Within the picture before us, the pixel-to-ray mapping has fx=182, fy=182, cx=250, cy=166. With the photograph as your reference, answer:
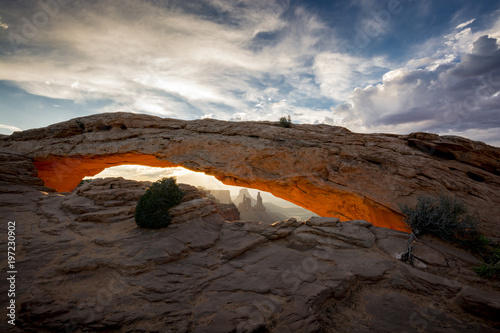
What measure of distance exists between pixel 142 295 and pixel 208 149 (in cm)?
1055

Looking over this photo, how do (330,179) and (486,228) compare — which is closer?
(486,228)

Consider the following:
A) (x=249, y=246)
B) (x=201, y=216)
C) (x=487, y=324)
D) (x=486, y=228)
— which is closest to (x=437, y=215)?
(x=486, y=228)

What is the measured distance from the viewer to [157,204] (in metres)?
10.7

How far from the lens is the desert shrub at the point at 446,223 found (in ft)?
29.7

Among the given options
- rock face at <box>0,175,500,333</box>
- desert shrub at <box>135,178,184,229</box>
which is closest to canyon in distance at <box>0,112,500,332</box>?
rock face at <box>0,175,500,333</box>

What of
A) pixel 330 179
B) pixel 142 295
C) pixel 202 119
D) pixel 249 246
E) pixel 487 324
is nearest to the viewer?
pixel 487 324

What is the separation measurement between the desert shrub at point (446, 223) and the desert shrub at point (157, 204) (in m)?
13.5

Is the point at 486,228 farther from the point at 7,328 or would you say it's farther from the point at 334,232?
the point at 7,328

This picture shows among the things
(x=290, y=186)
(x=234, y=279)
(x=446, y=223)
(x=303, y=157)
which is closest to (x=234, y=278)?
(x=234, y=279)

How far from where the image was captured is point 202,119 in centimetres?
1716

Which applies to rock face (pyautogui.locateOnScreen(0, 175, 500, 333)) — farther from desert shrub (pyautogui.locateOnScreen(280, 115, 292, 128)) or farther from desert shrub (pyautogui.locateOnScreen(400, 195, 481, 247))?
desert shrub (pyautogui.locateOnScreen(280, 115, 292, 128))

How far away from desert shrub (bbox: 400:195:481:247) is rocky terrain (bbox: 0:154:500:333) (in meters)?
0.58

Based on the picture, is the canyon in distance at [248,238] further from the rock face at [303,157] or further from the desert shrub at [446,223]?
the desert shrub at [446,223]

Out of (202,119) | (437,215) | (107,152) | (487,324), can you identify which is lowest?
(487,324)
